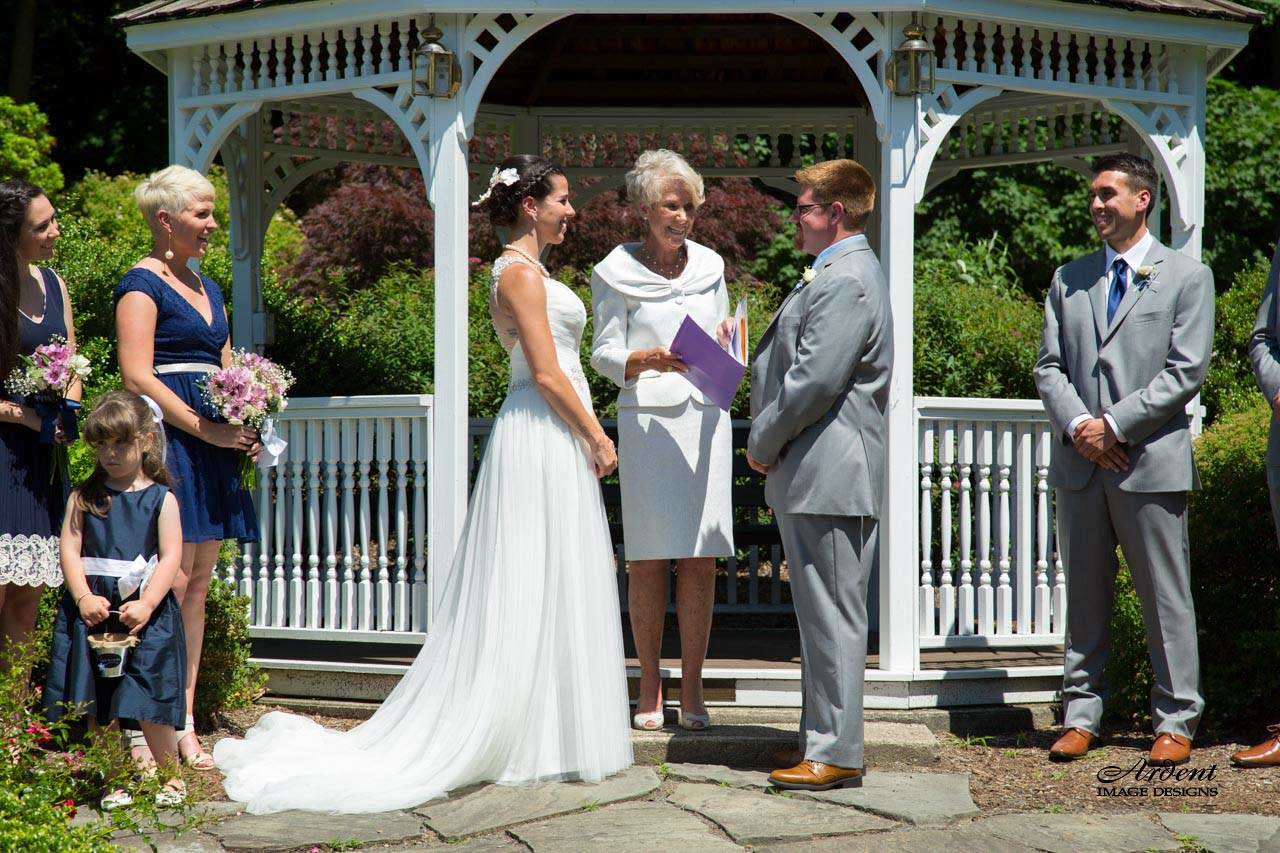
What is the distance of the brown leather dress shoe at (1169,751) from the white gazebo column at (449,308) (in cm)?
299

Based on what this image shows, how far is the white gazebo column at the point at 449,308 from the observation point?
6.18 metres

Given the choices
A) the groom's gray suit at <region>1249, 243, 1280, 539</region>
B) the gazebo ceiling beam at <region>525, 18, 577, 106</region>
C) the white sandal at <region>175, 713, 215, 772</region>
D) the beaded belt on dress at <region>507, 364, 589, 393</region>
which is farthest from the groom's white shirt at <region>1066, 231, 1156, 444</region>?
the gazebo ceiling beam at <region>525, 18, 577, 106</region>

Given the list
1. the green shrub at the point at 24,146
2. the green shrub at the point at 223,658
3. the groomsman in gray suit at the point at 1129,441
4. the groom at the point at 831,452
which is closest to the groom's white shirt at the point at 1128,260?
the groomsman in gray suit at the point at 1129,441

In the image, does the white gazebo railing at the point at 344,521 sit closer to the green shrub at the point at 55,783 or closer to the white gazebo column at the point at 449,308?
the white gazebo column at the point at 449,308

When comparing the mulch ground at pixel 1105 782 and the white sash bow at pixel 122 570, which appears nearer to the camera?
the white sash bow at pixel 122 570

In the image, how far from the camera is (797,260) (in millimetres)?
17062

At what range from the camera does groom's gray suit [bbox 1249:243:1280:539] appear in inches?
204

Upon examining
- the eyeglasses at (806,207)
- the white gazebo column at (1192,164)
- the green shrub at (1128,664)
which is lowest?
the green shrub at (1128,664)

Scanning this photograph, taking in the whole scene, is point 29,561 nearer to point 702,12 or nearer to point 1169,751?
point 702,12

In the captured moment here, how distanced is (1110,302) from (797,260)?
39.0 ft

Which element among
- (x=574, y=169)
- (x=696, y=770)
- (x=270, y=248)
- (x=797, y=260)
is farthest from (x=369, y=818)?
(x=797, y=260)

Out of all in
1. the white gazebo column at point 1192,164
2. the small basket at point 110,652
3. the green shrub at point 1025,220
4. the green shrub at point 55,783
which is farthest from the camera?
the green shrub at point 1025,220

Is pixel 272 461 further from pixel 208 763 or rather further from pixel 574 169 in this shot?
pixel 574 169

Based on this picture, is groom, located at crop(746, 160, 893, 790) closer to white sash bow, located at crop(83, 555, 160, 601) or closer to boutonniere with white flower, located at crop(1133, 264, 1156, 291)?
boutonniere with white flower, located at crop(1133, 264, 1156, 291)
